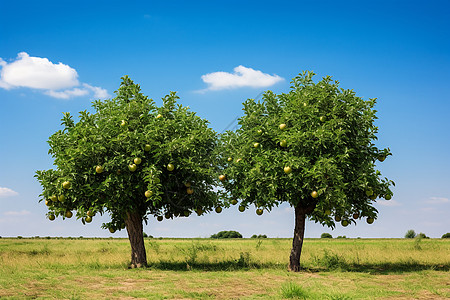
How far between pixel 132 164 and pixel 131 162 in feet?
0.88

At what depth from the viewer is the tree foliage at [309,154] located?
812 inches

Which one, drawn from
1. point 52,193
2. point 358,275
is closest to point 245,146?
point 358,275

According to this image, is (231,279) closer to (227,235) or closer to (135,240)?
(135,240)

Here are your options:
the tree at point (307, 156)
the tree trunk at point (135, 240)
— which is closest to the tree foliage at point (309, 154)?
the tree at point (307, 156)

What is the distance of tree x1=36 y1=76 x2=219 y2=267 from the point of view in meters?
21.0

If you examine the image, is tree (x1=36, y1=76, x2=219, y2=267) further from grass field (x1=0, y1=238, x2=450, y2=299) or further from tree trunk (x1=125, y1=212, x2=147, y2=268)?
grass field (x1=0, y1=238, x2=450, y2=299)

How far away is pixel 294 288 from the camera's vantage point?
14523mm

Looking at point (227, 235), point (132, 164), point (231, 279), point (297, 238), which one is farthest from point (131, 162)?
point (227, 235)

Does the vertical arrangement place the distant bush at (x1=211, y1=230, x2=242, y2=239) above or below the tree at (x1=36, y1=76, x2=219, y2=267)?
below

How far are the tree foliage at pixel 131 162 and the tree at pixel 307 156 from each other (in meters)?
1.80

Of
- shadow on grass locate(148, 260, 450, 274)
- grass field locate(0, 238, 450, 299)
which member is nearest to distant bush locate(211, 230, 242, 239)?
grass field locate(0, 238, 450, 299)

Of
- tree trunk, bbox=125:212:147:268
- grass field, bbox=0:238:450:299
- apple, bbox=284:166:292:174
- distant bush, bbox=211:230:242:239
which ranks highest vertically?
apple, bbox=284:166:292:174

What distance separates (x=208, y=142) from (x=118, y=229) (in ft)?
23.3

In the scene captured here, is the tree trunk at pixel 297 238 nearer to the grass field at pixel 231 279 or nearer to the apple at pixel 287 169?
the grass field at pixel 231 279
